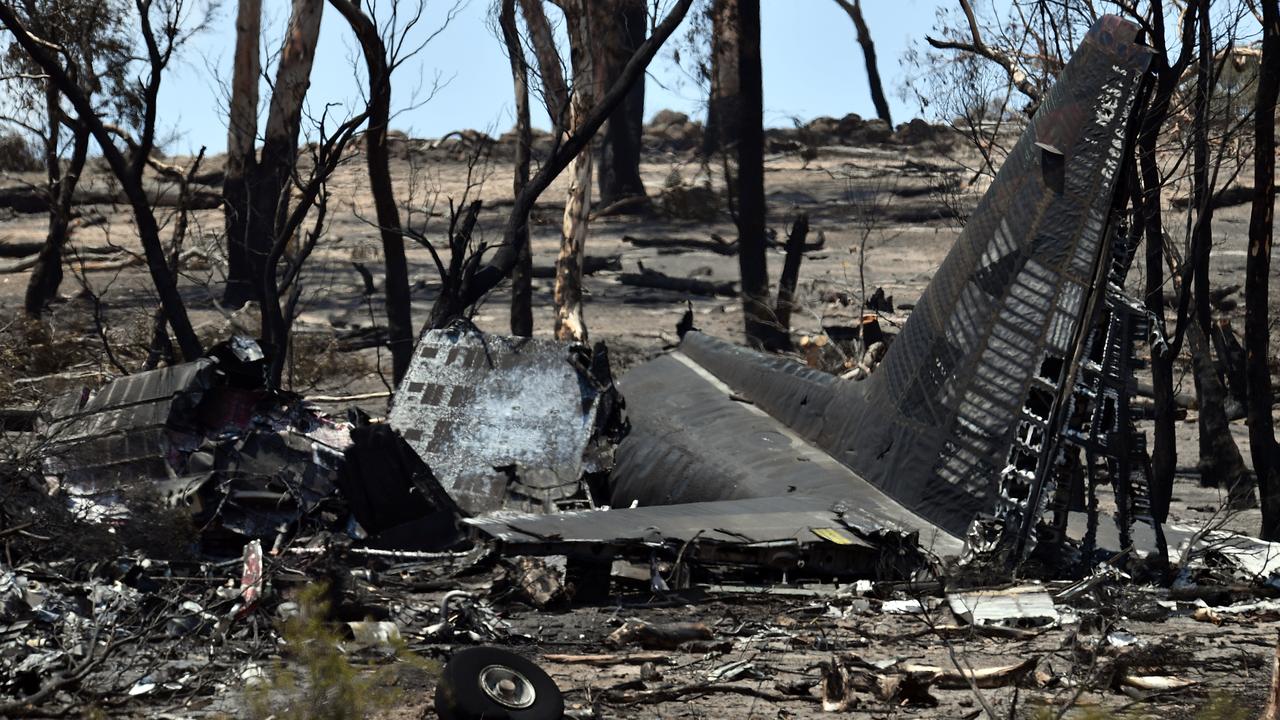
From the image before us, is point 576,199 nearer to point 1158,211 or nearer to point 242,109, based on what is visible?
point 242,109

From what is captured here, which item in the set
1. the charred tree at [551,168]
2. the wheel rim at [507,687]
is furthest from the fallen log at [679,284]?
the wheel rim at [507,687]

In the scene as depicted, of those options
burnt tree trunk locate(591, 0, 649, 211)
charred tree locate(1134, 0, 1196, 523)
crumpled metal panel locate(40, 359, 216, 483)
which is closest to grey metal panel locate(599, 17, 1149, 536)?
charred tree locate(1134, 0, 1196, 523)

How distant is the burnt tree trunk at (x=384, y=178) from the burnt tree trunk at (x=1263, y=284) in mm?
8084

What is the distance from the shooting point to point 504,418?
1273 centimetres

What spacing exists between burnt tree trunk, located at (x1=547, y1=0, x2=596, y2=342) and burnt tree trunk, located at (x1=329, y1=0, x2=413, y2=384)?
2257 millimetres

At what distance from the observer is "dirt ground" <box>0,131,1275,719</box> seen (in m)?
6.09

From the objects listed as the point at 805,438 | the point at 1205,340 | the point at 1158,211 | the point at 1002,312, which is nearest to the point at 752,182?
the point at 1205,340

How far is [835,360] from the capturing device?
1883 centimetres

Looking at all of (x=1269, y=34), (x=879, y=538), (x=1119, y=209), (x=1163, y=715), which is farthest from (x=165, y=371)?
(x=1269, y=34)

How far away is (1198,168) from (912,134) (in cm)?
2906

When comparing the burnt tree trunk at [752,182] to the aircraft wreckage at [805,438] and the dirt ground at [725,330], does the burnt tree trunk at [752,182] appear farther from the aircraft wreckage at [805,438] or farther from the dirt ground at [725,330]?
the aircraft wreckage at [805,438]

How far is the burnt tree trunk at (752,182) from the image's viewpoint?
2133 cm

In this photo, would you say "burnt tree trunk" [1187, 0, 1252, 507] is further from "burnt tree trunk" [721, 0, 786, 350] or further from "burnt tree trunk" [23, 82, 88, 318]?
"burnt tree trunk" [23, 82, 88, 318]

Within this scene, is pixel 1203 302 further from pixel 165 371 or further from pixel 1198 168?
pixel 165 371
